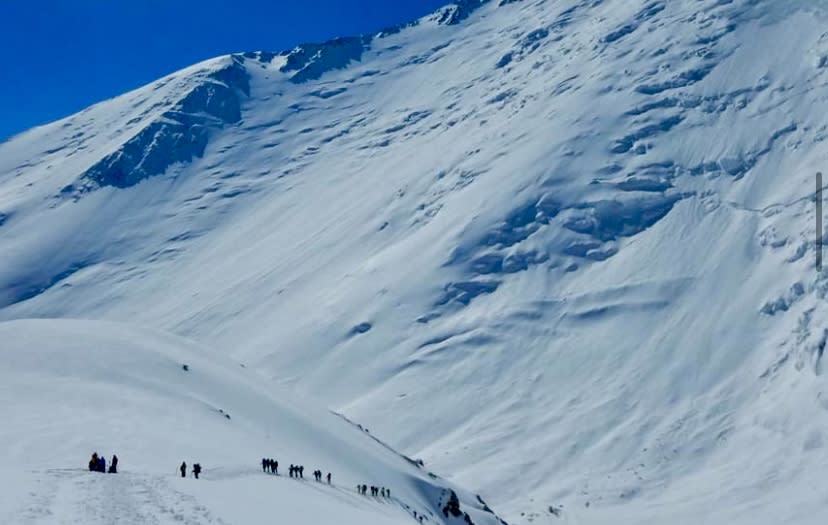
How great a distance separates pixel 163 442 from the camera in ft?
193

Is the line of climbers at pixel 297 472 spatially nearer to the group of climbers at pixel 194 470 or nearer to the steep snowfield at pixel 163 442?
the steep snowfield at pixel 163 442

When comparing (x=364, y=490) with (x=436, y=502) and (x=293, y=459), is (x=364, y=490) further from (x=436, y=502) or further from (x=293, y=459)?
(x=436, y=502)

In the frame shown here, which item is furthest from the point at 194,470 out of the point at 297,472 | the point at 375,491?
the point at 375,491

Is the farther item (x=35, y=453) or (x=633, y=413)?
(x=633, y=413)

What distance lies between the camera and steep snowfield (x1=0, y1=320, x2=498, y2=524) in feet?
124

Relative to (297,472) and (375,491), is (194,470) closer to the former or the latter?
(297,472)

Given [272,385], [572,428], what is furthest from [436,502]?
[572,428]

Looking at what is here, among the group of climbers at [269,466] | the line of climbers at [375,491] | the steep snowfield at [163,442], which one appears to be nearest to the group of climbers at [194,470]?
the steep snowfield at [163,442]

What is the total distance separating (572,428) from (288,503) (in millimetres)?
147061

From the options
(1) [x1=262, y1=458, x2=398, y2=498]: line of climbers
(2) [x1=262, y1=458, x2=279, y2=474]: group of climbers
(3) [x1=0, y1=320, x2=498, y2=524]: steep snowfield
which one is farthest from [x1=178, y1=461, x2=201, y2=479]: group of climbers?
(2) [x1=262, y1=458, x2=279, y2=474]: group of climbers

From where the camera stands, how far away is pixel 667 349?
647ft

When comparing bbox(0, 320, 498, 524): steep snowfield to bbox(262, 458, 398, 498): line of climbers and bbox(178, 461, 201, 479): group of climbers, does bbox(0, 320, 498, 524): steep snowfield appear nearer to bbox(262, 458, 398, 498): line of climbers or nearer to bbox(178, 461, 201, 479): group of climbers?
bbox(178, 461, 201, 479): group of climbers

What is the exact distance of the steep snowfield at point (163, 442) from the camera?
1484 inches

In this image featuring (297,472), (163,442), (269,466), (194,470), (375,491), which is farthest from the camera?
(375,491)
